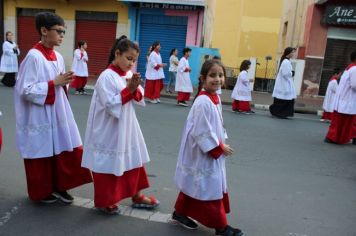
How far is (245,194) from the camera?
4.64m

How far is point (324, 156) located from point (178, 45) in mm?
12696

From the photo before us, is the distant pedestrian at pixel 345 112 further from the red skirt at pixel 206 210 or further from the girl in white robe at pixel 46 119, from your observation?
the girl in white robe at pixel 46 119

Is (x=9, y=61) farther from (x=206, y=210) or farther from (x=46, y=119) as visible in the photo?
(x=206, y=210)

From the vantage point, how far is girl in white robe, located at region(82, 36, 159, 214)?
3.51m

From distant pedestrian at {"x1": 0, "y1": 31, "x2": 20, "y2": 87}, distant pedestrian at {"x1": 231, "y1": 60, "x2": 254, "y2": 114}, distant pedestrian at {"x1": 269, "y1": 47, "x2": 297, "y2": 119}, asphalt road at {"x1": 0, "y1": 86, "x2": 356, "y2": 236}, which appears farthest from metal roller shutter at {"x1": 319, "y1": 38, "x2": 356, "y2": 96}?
distant pedestrian at {"x1": 0, "y1": 31, "x2": 20, "y2": 87}

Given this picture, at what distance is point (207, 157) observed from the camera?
3.38m

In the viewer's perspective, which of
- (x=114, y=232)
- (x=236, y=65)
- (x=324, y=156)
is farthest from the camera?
(x=236, y=65)

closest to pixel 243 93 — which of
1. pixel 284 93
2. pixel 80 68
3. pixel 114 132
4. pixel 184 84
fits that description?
pixel 284 93

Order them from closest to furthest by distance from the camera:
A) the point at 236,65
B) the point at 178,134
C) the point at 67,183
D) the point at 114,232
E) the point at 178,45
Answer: the point at 114,232 < the point at 67,183 < the point at 178,134 < the point at 178,45 < the point at 236,65

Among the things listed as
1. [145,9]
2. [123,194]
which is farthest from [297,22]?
[123,194]

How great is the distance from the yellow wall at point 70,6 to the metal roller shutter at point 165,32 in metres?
1.07

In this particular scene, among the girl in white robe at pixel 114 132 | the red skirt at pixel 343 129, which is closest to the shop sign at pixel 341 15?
the red skirt at pixel 343 129

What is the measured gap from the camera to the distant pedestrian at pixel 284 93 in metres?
10.7

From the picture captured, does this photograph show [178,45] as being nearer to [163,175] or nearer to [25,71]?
[163,175]
